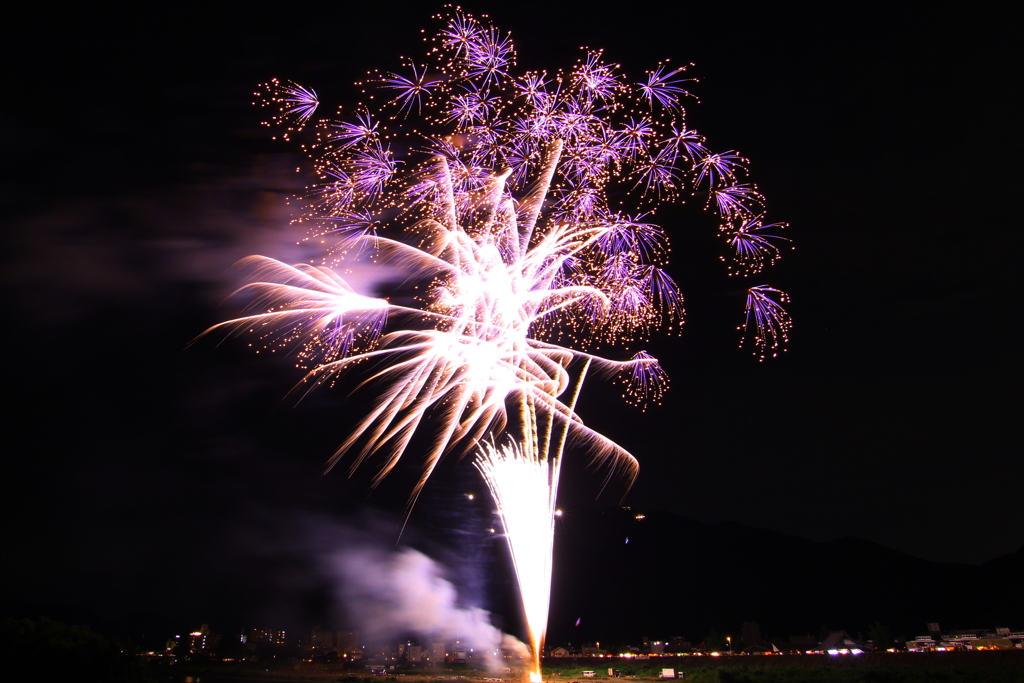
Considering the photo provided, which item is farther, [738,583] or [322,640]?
[738,583]

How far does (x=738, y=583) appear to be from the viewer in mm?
155000

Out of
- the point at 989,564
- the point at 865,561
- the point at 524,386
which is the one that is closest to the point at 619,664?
the point at 524,386

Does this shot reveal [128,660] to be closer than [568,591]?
Yes

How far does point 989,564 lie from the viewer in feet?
419

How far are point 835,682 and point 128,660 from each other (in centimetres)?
2270

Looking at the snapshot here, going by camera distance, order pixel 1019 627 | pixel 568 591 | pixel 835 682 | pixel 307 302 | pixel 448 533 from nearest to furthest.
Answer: pixel 307 302 → pixel 835 682 → pixel 448 533 → pixel 1019 627 → pixel 568 591

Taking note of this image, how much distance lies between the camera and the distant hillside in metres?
126

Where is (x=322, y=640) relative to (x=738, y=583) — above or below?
below

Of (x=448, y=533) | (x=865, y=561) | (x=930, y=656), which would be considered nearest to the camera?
(x=930, y=656)

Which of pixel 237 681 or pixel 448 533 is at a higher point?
pixel 448 533

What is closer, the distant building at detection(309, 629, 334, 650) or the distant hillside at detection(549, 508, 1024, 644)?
the distant building at detection(309, 629, 334, 650)

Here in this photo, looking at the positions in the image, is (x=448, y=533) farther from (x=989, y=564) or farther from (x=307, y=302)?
(x=989, y=564)

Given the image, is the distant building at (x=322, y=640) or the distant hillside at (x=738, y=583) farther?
the distant hillside at (x=738, y=583)

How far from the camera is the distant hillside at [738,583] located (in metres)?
126
